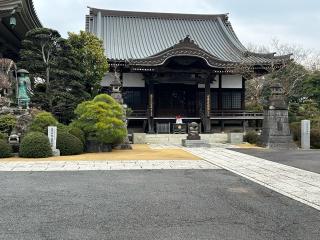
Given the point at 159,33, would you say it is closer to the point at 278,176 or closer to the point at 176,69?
the point at 176,69

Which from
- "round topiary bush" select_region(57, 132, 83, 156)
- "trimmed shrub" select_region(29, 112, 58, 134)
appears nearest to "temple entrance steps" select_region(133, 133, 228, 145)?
"round topiary bush" select_region(57, 132, 83, 156)

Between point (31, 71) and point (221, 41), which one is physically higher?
point (221, 41)

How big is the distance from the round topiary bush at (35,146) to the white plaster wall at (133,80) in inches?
518

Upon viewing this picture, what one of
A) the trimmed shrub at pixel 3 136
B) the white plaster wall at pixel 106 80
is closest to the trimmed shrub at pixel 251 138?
the white plaster wall at pixel 106 80

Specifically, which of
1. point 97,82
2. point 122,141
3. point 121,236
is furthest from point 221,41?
point 121,236

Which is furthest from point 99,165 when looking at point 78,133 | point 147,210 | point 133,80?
point 133,80

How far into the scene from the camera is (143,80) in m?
27.0

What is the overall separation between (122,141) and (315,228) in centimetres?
1332

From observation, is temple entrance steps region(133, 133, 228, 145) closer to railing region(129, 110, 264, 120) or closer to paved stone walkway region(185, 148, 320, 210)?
railing region(129, 110, 264, 120)

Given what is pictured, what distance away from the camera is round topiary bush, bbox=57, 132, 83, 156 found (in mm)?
15062

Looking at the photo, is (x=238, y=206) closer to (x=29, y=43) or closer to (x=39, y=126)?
(x=39, y=126)

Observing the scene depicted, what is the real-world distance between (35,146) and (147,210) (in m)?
8.84

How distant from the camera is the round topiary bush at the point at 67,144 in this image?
49.4 ft

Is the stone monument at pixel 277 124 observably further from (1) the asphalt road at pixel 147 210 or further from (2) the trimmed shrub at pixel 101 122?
(1) the asphalt road at pixel 147 210
